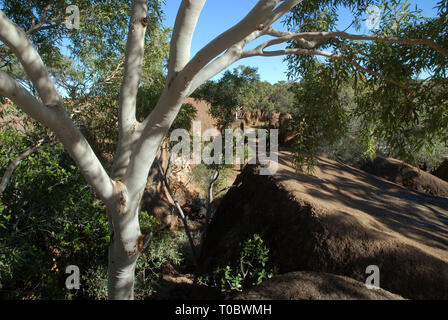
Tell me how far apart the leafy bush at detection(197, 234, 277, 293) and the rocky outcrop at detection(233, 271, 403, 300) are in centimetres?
195

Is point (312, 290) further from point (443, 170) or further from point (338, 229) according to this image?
point (443, 170)

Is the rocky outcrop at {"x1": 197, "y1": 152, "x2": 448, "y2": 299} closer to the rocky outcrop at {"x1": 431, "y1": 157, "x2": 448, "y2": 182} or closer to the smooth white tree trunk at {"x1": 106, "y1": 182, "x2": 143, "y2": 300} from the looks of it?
the smooth white tree trunk at {"x1": 106, "y1": 182, "x2": 143, "y2": 300}

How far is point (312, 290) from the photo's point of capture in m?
2.10

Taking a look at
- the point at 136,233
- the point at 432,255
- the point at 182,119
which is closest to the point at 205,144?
the point at 182,119

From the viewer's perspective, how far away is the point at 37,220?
4930 millimetres

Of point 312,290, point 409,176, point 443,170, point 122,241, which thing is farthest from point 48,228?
point 443,170

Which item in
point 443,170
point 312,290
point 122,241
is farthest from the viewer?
point 443,170

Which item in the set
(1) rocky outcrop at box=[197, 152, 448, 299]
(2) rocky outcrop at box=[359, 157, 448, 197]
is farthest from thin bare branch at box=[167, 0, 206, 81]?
(2) rocky outcrop at box=[359, 157, 448, 197]

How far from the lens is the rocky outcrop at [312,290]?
204cm

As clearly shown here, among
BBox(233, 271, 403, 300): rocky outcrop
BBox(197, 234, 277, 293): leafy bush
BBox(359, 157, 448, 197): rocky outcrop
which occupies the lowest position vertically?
BBox(197, 234, 277, 293): leafy bush

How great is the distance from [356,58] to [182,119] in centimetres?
561

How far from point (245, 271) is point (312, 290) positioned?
2.53 m

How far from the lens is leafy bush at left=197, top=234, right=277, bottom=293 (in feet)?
13.8
